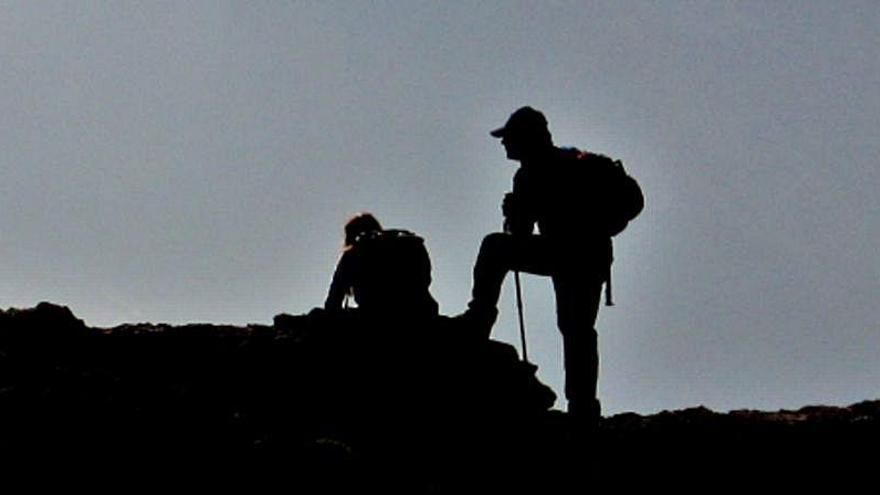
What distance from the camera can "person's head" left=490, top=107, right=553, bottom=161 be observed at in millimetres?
13516

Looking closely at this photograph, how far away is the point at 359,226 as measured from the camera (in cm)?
1516

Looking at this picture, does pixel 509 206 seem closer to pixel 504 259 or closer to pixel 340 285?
pixel 504 259

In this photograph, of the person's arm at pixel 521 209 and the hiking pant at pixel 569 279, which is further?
the person's arm at pixel 521 209

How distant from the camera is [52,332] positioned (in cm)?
1302

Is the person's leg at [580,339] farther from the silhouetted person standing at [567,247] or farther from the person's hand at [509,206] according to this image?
the person's hand at [509,206]

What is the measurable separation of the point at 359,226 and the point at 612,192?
11.1 ft

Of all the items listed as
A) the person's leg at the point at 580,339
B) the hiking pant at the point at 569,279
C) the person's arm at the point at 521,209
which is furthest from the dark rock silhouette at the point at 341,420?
the person's arm at the point at 521,209

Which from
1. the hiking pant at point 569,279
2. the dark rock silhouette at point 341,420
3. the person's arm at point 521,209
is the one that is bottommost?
the dark rock silhouette at point 341,420

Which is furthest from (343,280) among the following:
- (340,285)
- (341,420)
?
(341,420)

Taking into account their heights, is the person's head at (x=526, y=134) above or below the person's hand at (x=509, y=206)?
above

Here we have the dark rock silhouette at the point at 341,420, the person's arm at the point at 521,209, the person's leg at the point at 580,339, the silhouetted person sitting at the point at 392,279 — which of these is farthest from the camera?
the silhouetted person sitting at the point at 392,279

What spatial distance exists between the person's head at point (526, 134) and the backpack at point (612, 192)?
1.48ft

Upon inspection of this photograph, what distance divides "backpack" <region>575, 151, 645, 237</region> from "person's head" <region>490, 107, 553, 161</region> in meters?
0.45

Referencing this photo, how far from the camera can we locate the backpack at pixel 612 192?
43.5ft
